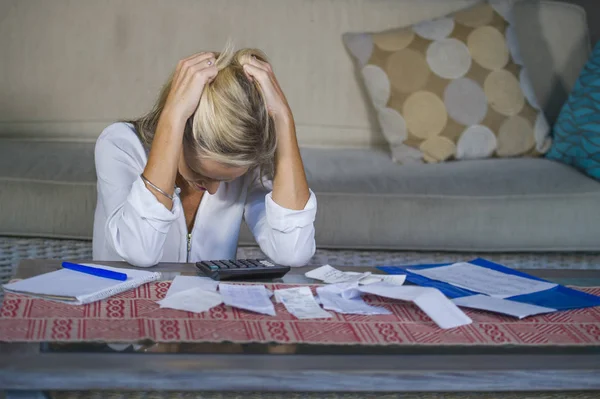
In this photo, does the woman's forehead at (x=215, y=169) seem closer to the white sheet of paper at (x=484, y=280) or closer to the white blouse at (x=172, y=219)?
the white blouse at (x=172, y=219)

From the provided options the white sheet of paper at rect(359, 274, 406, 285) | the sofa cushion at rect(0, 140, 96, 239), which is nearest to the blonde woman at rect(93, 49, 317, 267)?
the white sheet of paper at rect(359, 274, 406, 285)

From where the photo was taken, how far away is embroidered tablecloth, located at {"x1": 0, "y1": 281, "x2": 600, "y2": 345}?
3.18 ft

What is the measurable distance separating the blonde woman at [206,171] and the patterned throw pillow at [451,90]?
0.89 metres

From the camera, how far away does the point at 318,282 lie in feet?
4.12

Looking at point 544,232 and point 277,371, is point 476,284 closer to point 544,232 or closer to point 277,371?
point 277,371

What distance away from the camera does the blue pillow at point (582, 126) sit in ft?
7.38

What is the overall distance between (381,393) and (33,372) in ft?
1.24

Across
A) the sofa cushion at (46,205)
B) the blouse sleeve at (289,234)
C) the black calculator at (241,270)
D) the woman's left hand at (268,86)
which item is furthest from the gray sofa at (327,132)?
the black calculator at (241,270)

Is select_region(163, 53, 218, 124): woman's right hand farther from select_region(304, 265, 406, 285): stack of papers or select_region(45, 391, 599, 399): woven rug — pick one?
select_region(45, 391, 599, 399): woven rug

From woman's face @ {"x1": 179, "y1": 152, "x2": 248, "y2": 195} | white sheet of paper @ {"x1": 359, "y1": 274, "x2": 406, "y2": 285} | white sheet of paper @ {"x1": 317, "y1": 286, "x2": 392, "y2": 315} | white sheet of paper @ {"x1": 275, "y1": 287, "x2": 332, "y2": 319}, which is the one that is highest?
woman's face @ {"x1": 179, "y1": 152, "x2": 248, "y2": 195}

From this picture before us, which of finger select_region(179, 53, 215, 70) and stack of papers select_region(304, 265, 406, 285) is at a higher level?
finger select_region(179, 53, 215, 70)

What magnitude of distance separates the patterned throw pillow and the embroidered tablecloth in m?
1.29

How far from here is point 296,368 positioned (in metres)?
0.91

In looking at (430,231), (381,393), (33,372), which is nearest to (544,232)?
(430,231)
